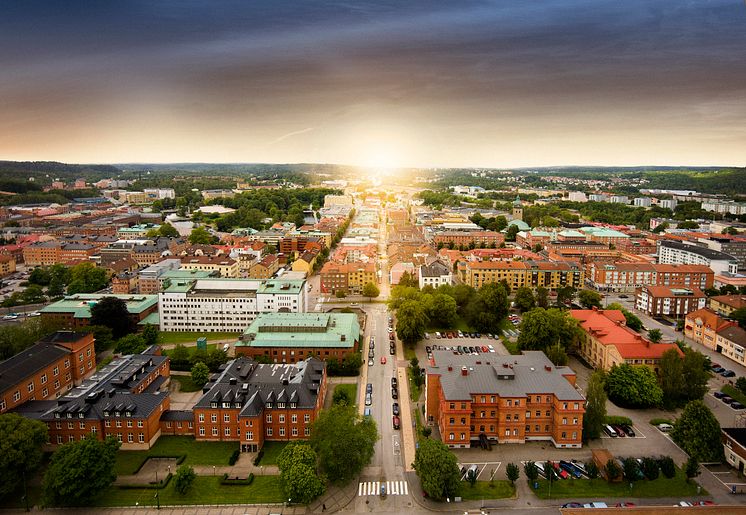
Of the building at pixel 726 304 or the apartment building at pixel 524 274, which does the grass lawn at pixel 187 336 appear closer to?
the apartment building at pixel 524 274

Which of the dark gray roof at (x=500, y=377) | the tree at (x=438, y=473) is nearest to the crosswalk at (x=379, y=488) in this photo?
the tree at (x=438, y=473)

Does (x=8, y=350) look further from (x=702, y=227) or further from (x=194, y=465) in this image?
(x=702, y=227)

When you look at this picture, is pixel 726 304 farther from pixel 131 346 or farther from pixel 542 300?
pixel 131 346

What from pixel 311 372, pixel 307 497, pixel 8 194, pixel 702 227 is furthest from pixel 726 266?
pixel 8 194

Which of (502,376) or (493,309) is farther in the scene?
(493,309)

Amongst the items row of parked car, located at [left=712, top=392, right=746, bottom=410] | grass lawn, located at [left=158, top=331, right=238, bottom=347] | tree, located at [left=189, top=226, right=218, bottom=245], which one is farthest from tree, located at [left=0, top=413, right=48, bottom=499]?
tree, located at [left=189, top=226, right=218, bottom=245]

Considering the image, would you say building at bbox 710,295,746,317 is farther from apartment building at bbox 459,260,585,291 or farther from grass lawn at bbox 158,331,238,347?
grass lawn at bbox 158,331,238,347

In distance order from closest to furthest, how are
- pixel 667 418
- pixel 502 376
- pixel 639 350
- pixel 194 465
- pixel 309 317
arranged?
1. pixel 194 465
2. pixel 502 376
3. pixel 667 418
4. pixel 639 350
5. pixel 309 317
